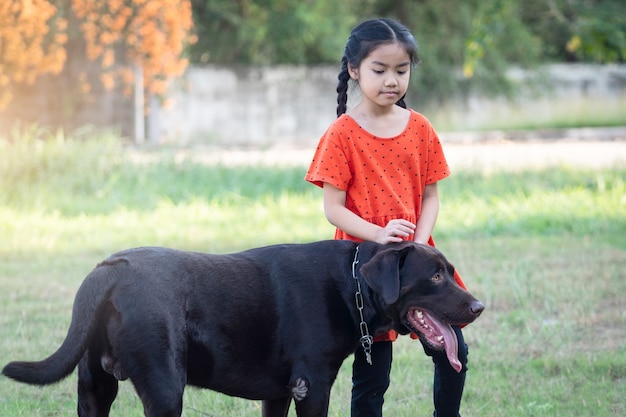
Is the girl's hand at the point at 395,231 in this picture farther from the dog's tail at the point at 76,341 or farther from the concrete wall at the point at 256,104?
the concrete wall at the point at 256,104

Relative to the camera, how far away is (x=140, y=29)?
1855 centimetres

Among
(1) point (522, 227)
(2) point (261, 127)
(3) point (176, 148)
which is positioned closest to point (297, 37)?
(2) point (261, 127)

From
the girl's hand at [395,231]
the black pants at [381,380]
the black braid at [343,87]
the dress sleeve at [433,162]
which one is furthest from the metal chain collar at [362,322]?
the black braid at [343,87]

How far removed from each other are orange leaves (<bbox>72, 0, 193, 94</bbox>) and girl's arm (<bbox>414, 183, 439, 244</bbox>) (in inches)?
547

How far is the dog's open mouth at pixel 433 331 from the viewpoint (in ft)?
12.9

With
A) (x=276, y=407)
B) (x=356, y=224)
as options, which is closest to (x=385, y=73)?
(x=356, y=224)

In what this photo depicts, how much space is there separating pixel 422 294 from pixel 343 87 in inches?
44.0

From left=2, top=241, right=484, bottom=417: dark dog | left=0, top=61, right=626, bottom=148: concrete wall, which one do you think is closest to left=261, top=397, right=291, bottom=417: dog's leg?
left=2, top=241, right=484, bottom=417: dark dog

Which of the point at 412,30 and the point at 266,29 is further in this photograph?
the point at 412,30

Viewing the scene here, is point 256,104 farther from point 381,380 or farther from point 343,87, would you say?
point 381,380

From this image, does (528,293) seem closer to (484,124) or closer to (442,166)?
(442,166)

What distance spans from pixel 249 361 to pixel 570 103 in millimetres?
27441

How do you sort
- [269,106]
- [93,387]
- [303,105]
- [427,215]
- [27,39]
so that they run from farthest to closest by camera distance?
1. [303,105]
2. [269,106]
3. [27,39]
4. [427,215]
5. [93,387]

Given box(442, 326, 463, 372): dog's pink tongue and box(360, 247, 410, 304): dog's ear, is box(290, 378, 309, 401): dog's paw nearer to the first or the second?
box(360, 247, 410, 304): dog's ear
